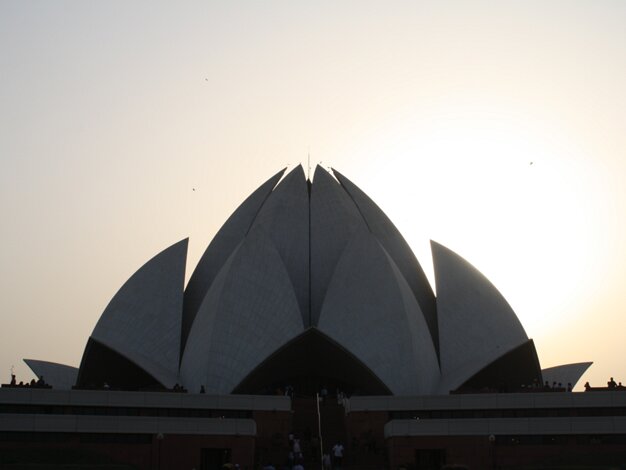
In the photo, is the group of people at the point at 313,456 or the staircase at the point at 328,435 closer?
the group of people at the point at 313,456

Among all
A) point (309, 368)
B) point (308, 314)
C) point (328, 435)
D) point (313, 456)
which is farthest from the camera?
point (309, 368)

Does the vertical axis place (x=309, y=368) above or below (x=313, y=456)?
above

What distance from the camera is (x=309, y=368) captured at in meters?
38.2

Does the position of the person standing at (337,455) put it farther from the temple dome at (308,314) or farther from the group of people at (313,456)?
the temple dome at (308,314)

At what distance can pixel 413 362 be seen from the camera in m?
34.3

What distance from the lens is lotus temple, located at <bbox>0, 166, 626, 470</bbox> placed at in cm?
2933

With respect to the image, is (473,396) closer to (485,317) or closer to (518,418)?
(518,418)

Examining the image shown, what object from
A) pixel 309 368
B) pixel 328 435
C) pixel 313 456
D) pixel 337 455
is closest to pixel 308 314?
pixel 309 368

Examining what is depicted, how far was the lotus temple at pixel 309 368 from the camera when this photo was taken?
29328mm

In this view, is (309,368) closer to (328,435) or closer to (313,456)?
(328,435)

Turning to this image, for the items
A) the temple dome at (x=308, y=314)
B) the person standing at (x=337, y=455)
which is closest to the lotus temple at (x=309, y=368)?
the temple dome at (x=308, y=314)

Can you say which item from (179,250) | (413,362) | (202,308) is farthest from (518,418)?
(179,250)

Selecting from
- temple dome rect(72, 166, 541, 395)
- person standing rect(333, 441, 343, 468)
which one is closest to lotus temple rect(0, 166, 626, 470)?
temple dome rect(72, 166, 541, 395)

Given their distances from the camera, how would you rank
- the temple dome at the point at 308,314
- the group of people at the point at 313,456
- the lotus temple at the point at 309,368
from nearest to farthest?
the group of people at the point at 313,456 < the lotus temple at the point at 309,368 < the temple dome at the point at 308,314
